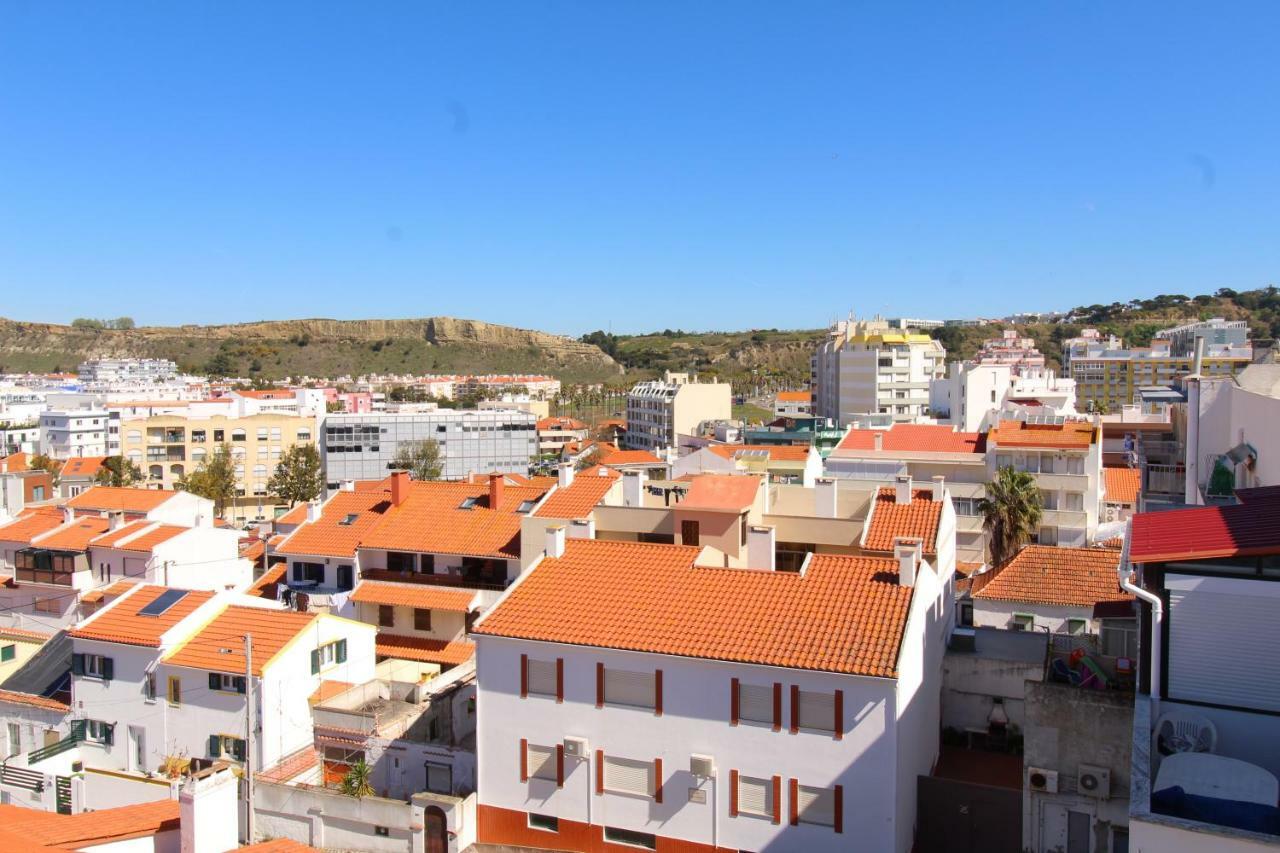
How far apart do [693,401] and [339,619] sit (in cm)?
8576

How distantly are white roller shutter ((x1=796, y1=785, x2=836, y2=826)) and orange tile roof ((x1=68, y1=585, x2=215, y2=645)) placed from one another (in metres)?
17.5

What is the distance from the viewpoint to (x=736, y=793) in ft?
60.6

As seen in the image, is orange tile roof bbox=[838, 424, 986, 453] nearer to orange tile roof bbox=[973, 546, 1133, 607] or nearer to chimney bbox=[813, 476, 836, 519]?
orange tile roof bbox=[973, 546, 1133, 607]

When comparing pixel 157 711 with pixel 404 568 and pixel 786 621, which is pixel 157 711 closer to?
pixel 404 568

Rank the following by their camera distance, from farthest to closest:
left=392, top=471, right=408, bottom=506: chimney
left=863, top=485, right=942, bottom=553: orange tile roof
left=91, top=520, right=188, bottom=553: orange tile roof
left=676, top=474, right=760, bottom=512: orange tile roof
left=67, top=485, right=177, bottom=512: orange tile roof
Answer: left=67, top=485, right=177, bottom=512: orange tile roof < left=392, top=471, right=408, bottom=506: chimney < left=91, top=520, right=188, bottom=553: orange tile roof < left=676, top=474, right=760, bottom=512: orange tile roof < left=863, top=485, right=942, bottom=553: orange tile roof

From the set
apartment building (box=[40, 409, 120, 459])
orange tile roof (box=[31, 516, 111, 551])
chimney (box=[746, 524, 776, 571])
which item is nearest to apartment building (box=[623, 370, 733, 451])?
apartment building (box=[40, 409, 120, 459])

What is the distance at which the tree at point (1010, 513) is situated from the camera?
39562mm

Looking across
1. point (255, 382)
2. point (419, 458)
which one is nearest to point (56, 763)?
point (419, 458)

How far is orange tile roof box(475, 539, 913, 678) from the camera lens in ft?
59.9

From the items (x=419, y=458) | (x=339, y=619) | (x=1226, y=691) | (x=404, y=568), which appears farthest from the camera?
(x=419, y=458)

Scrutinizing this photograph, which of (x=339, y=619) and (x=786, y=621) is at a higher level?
(x=786, y=621)

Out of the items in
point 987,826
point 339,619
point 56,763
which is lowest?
point 56,763

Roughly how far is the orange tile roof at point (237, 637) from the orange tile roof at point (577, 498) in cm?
820

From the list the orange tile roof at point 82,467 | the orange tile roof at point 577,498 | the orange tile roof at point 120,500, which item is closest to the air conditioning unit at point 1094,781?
the orange tile roof at point 577,498
